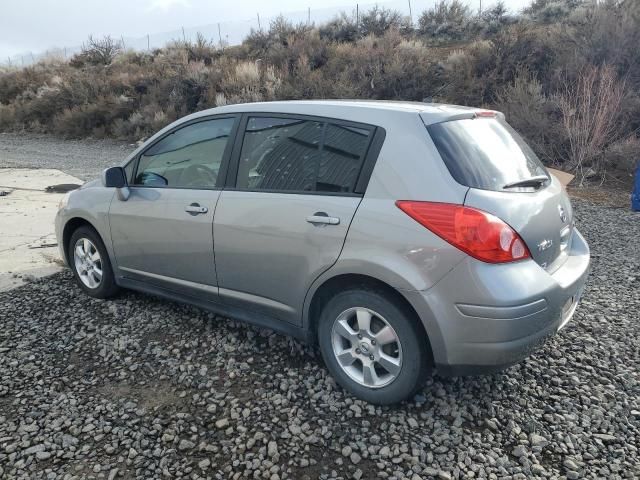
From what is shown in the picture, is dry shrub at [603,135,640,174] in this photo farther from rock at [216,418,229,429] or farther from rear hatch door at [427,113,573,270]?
rock at [216,418,229,429]

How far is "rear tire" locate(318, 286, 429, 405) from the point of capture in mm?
2773

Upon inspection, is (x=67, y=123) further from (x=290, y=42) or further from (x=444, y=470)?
(x=444, y=470)

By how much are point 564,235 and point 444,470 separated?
5.18 feet

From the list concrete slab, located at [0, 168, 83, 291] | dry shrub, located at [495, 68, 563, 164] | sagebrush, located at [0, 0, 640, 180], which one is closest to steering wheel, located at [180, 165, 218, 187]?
concrete slab, located at [0, 168, 83, 291]

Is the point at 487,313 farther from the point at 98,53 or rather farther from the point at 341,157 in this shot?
the point at 98,53

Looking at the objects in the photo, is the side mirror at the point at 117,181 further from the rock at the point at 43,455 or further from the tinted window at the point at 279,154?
the rock at the point at 43,455

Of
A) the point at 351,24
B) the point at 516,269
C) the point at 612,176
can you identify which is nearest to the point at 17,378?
the point at 516,269

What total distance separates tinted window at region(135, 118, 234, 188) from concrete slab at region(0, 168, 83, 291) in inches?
80.8

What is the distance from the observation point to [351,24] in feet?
68.9

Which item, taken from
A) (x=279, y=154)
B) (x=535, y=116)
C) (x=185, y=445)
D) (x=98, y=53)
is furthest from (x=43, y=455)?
(x=98, y=53)

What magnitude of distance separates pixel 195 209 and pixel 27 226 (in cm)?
485

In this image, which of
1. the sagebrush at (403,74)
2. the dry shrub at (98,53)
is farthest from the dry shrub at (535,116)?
the dry shrub at (98,53)

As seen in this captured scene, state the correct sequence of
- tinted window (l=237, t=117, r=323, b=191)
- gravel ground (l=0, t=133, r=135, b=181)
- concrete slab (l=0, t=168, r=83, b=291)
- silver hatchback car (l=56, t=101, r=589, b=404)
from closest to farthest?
silver hatchback car (l=56, t=101, r=589, b=404) → tinted window (l=237, t=117, r=323, b=191) → concrete slab (l=0, t=168, r=83, b=291) → gravel ground (l=0, t=133, r=135, b=181)

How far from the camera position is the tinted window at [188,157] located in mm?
3645
